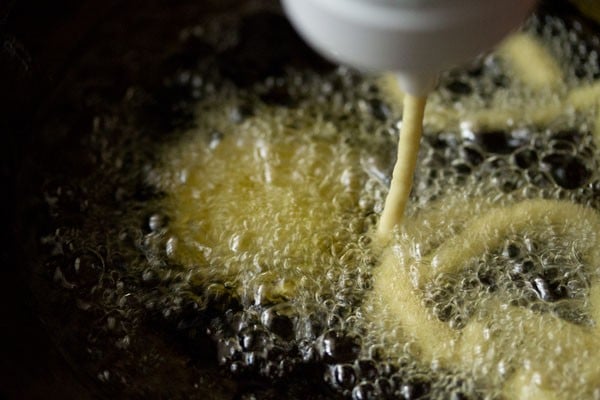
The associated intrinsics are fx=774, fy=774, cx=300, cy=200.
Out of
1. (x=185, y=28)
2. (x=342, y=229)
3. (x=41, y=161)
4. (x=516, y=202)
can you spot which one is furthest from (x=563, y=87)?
(x=41, y=161)

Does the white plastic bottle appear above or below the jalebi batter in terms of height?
above

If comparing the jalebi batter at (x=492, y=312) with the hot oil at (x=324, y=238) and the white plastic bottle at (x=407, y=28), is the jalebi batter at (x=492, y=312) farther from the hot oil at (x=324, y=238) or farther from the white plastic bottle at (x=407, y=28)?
the white plastic bottle at (x=407, y=28)

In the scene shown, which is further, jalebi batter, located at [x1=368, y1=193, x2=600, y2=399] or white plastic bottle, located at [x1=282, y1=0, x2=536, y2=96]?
jalebi batter, located at [x1=368, y1=193, x2=600, y2=399]

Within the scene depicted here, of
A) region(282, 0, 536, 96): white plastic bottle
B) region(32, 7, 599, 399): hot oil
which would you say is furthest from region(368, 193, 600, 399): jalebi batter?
region(282, 0, 536, 96): white plastic bottle

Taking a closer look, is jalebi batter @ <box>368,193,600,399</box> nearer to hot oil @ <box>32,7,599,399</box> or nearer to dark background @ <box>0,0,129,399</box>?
hot oil @ <box>32,7,599,399</box>

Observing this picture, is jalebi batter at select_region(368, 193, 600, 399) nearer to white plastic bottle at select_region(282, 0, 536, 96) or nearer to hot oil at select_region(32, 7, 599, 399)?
hot oil at select_region(32, 7, 599, 399)

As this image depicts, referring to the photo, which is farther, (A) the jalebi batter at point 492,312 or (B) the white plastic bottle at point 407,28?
(A) the jalebi batter at point 492,312

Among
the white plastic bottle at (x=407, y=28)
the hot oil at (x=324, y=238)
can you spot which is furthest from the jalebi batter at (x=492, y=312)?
the white plastic bottle at (x=407, y=28)
